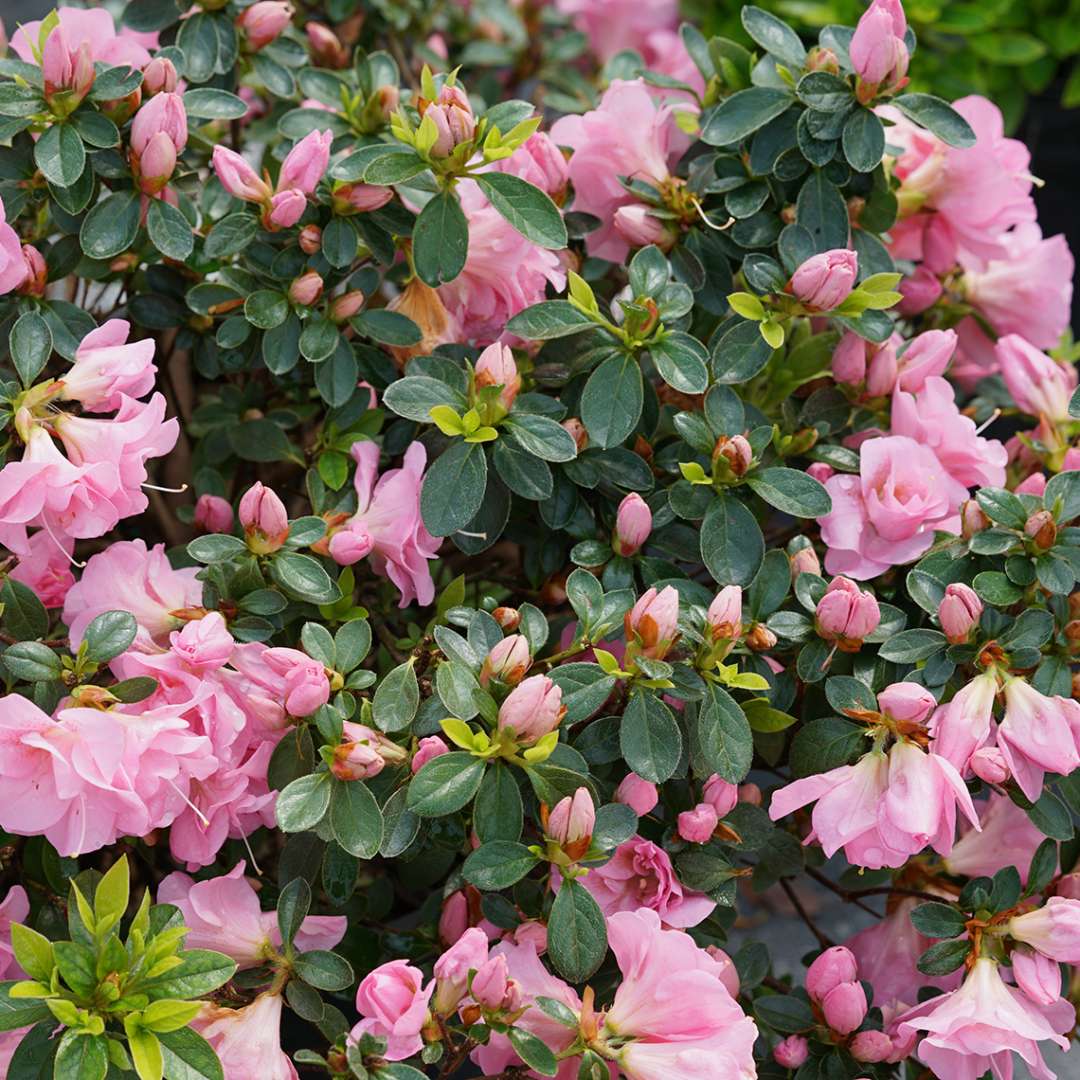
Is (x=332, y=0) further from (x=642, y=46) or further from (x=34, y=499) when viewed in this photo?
(x=34, y=499)

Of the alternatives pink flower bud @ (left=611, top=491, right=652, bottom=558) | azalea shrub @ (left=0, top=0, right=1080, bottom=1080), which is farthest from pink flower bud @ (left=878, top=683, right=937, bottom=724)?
pink flower bud @ (left=611, top=491, right=652, bottom=558)

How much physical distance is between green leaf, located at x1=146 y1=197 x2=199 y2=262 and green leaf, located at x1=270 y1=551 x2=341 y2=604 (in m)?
0.25

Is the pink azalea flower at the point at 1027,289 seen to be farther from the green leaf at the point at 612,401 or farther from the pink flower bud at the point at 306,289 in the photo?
the pink flower bud at the point at 306,289

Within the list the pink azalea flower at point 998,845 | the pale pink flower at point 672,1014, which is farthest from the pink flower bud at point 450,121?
the pink azalea flower at point 998,845

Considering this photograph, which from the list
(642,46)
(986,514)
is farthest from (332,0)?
(986,514)

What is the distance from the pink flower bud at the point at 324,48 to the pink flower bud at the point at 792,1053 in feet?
3.42

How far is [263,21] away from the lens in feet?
4.09

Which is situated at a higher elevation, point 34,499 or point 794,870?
point 34,499

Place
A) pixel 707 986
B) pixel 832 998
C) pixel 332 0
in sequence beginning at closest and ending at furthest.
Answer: pixel 707 986 < pixel 832 998 < pixel 332 0

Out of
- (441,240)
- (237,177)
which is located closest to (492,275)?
(441,240)

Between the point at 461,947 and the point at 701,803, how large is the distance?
218 mm

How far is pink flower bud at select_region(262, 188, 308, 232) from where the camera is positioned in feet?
3.49

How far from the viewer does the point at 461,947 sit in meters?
0.89

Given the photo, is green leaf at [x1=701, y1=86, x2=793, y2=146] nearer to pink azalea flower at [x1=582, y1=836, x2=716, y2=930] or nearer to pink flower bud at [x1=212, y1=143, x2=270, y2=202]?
pink flower bud at [x1=212, y1=143, x2=270, y2=202]
